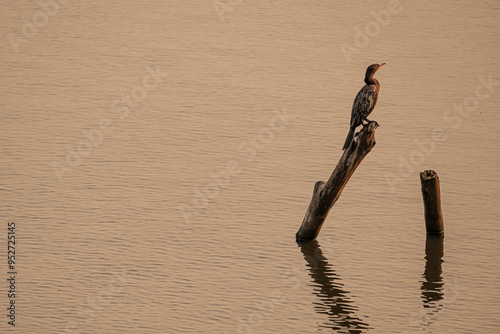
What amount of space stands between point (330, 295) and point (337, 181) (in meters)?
2.31

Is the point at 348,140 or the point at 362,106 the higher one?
the point at 362,106

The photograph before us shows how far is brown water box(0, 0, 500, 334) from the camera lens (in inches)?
725

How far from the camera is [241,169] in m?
26.8

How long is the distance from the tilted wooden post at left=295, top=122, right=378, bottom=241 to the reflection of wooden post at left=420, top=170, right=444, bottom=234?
6.16 feet

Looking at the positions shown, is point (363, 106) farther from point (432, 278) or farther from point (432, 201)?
point (432, 278)

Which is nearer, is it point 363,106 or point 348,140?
point 348,140

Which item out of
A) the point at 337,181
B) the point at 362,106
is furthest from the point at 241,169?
the point at 337,181

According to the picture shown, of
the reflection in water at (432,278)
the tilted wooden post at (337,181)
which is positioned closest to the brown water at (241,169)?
the reflection in water at (432,278)

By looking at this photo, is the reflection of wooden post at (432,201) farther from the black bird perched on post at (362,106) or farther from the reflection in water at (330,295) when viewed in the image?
Result: the reflection in water at (330,295)

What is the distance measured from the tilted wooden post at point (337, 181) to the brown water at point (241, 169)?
604mm

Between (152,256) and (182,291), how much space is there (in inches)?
77.0

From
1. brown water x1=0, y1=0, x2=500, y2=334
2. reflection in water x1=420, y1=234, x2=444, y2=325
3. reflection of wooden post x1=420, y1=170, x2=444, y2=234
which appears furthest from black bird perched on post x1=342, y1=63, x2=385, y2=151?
reflection in water x1=420, y1=234, x2=444, y2=325

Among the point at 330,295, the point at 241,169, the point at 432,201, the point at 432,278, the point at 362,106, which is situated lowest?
the point at 241,169

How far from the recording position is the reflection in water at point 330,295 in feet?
57.7
